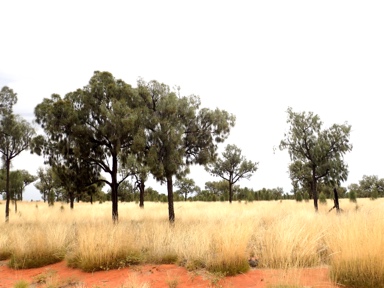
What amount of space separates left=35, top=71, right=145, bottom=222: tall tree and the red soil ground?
336 inches

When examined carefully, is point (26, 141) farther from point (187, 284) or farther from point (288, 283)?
point (288, 283)

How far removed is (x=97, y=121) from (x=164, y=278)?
12.2 meters

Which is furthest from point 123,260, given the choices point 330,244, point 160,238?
point 330,244

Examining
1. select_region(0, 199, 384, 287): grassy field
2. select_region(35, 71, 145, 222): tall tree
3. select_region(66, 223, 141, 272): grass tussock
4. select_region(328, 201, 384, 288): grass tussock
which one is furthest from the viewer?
select_region(35, 71, 145, 222): tall tree

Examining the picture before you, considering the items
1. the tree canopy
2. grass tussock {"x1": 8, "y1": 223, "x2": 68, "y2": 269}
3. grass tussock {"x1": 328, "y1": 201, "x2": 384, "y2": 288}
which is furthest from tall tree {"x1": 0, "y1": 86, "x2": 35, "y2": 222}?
grass tussock {"x1": 328, "y1": 201, "x2": 384, "y2": 288}

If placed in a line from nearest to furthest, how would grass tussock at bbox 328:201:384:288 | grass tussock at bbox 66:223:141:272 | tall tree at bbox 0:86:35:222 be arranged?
grass tussock at bbox 328:201:384:288 < grass tussock at bbox 66:223:141:272 < tall tree at bbox 0:86:35:222

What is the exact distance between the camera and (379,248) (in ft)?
19.4

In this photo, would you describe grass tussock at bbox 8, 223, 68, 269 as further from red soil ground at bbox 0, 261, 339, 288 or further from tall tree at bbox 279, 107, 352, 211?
tall tree at bbox 279, 107, 352, 211

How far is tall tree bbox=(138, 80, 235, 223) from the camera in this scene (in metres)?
16.1

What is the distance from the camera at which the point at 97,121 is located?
17156 mm

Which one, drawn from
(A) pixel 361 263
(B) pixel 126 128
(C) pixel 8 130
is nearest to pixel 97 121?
(B) pixel 126 128

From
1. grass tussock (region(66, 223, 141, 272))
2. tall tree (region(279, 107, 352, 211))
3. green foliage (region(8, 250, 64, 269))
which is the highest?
tall tree (region(279, 107, 352, 211))

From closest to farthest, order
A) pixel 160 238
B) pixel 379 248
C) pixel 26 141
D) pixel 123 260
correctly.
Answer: pixel 379 248 < pixel 123 260 < pixel 160 238 < pixel 26 141

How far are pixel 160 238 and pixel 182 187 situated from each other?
244 ft
